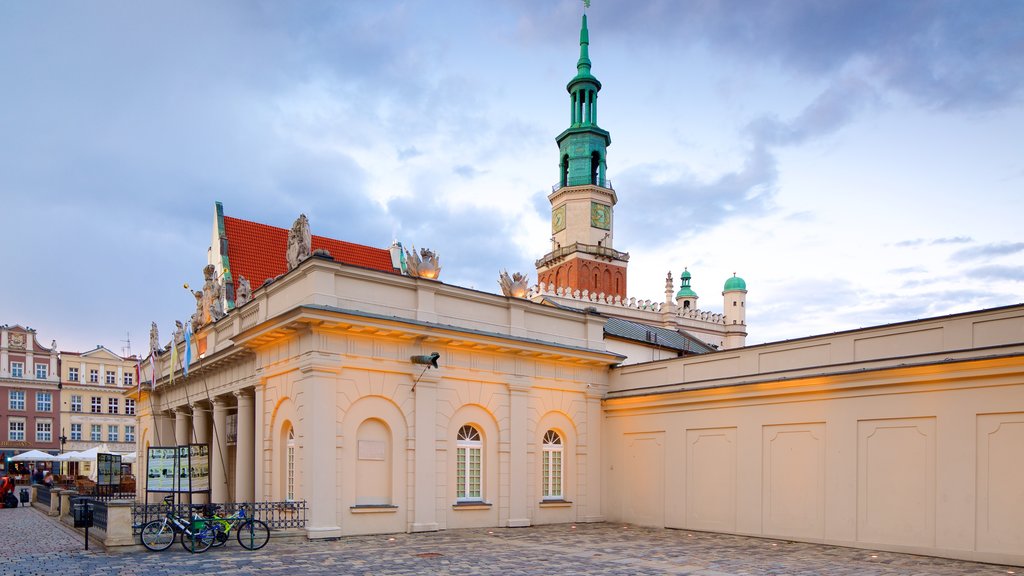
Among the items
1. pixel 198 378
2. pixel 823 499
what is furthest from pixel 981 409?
pixel 198 378

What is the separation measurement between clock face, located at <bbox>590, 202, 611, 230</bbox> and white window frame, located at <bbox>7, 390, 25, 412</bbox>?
59.6 metres

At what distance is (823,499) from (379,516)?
11.9 meters

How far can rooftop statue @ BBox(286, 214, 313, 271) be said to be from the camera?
74.2 ft

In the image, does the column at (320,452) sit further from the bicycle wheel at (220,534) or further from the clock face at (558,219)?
the clock face at (558,219)

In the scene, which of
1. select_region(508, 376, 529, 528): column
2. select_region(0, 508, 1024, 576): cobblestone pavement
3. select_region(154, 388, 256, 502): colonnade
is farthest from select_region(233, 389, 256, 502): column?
select_region(508, 376, 529, 528): column

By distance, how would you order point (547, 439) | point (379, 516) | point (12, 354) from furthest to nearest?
point (12, 354)
point (547, 439)
point (379, 516)

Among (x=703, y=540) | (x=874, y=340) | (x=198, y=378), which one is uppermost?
(x=874, y=340)

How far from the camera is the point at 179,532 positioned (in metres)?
17.3

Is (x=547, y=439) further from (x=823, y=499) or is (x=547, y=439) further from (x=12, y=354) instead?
(x=12, y=354)

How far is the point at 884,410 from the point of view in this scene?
19328 mm

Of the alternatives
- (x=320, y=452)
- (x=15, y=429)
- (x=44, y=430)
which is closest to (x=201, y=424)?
(x=320, y=452)

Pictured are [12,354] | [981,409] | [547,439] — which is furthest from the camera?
[12,354]

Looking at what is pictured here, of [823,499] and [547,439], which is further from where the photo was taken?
[547,439]

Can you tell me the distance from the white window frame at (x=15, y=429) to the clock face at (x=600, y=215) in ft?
197
